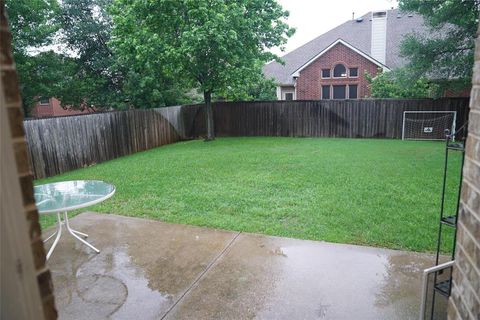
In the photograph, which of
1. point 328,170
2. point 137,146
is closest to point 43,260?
point 328,170

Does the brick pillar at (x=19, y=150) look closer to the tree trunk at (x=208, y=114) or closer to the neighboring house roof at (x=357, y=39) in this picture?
the tree trunk at (x=208, y=114)

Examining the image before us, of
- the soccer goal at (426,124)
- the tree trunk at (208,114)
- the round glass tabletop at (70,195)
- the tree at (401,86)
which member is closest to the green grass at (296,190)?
the round glass tabletop at (70,195)

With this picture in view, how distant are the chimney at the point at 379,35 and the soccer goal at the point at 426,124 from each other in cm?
688

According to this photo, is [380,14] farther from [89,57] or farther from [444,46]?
[89,57]

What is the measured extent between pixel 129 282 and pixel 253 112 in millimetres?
12194

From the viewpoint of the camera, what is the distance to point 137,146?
11.8 metres

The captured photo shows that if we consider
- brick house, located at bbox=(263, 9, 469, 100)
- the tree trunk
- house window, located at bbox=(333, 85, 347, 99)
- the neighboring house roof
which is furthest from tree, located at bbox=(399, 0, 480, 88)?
house window, located at bbox=(333, 85, 347, 99)

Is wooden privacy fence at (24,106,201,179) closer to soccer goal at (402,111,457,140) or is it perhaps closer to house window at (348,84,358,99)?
soccer goal at (402,111,457,140)

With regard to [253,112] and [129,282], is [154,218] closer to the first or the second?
[129,282]

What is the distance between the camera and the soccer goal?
486 inches

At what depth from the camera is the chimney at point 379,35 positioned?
58.1ft

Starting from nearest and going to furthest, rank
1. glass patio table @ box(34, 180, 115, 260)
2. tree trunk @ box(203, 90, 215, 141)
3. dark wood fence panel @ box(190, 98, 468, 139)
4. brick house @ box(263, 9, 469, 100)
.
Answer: glass patio table @ box(34, 180, 115, 260) < dark wood fence panel @ box(190, 98, 468, 139) < tree trunk @ box(203, 90, 215, 141) < brick house @ box(263, 9, 469, 100)

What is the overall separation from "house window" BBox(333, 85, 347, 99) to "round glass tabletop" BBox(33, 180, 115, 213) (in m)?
17.6

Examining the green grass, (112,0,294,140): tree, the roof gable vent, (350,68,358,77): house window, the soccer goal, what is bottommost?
the green grass
